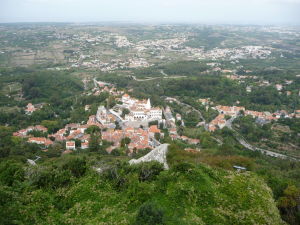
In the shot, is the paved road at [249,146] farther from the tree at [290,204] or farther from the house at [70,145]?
the house at [70,145]

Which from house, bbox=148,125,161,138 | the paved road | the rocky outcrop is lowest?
the paved road

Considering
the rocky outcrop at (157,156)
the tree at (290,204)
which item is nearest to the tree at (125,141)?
the rocky outcrop at (157,156)

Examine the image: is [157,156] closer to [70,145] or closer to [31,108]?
[70,145]

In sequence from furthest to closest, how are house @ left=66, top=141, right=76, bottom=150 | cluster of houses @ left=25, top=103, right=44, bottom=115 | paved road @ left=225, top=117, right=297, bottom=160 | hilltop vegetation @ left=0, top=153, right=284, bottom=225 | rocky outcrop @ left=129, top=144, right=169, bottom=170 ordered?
cluster of houses @ left=25, top=103, right=44, bottom=115
paved road @ left=225, top=117, right=297, bottom=160
house @ left=66, top=141, right=76, bottom=150
rocky outcrop @ left=129, top=144, right=169, bottom=170
hilltop vegetation @ left=0, top=153, right=284, bottom=225

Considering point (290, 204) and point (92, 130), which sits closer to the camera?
point (290, 204)

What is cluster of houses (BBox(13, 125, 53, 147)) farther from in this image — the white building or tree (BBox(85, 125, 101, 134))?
the white building

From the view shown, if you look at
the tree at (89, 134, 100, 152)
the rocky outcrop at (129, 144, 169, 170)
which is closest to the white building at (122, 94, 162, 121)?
the tree at (89, 134, 100, 152)

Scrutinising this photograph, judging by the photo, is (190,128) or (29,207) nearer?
(29,207)

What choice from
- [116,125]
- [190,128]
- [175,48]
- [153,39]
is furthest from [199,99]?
[153,39]

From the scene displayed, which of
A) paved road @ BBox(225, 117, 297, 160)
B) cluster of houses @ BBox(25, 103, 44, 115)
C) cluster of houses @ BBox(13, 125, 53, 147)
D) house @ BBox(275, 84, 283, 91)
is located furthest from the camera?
house @ BBox(275, 84, 283, 91)

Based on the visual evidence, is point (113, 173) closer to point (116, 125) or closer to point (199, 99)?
point (116, 125)

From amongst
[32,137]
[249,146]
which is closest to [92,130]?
[32,137]
